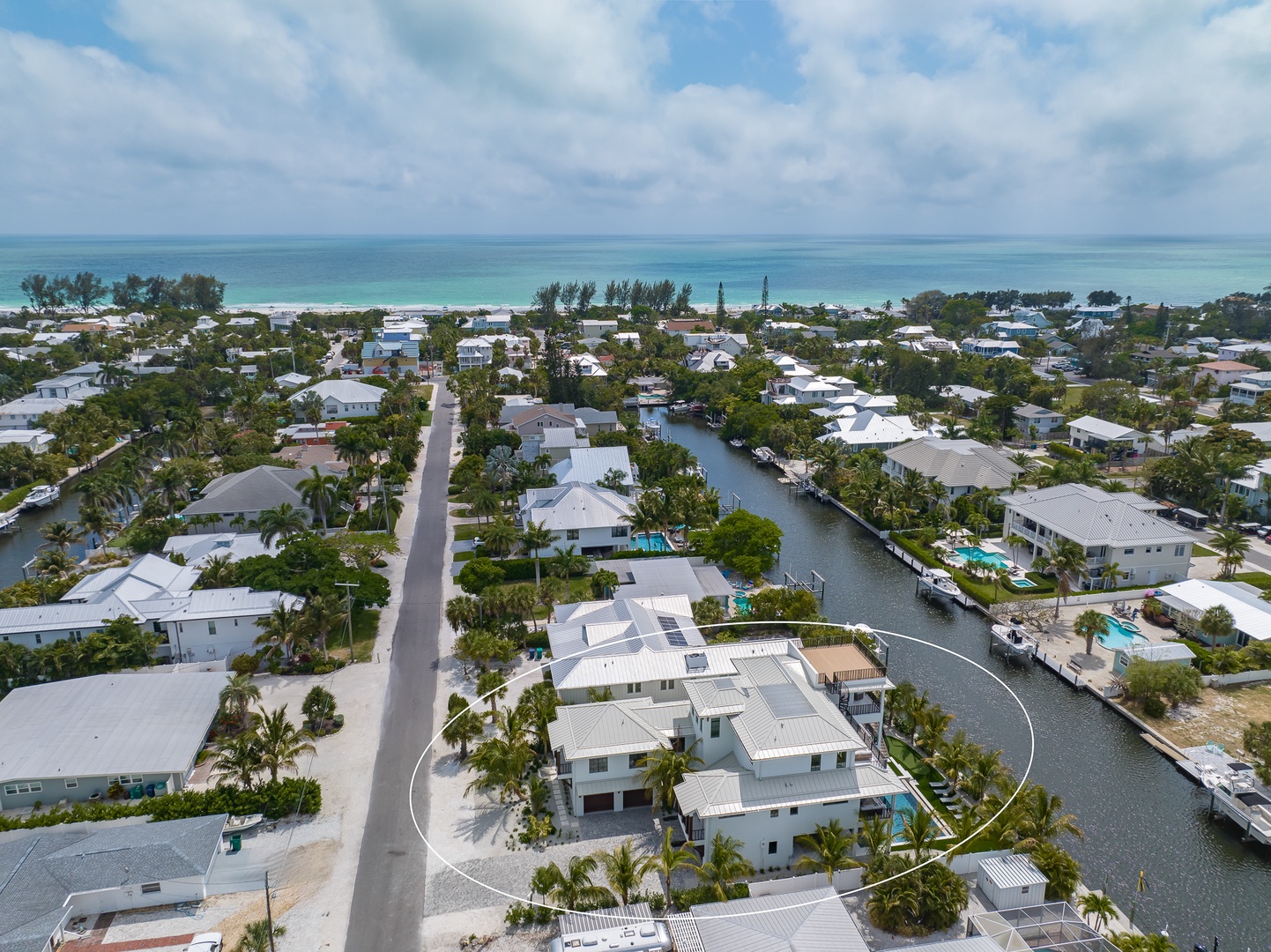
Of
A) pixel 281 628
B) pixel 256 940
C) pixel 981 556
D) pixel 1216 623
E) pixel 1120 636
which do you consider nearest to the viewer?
pixel 256 940

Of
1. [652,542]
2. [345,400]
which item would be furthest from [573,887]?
[345,400]

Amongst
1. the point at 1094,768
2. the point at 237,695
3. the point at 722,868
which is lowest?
the point at 1094,768

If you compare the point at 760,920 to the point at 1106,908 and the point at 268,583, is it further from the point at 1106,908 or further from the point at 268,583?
the point at 268,583

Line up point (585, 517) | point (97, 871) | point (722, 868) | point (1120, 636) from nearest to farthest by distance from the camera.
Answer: point (722, 868) < point (97, 871) < point (1120, 636) < point (585, 517)

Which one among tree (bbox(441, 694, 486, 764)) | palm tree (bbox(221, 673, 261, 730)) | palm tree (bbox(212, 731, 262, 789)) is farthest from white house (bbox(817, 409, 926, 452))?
palm tree (bbox(212, 731, 262, 789))

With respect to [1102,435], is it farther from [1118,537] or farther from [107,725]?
[107,725]

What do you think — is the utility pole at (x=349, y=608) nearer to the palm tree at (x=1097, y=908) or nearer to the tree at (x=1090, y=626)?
the palm tree at (x=1097, y=908)

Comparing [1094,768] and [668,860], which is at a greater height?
[668,860]
